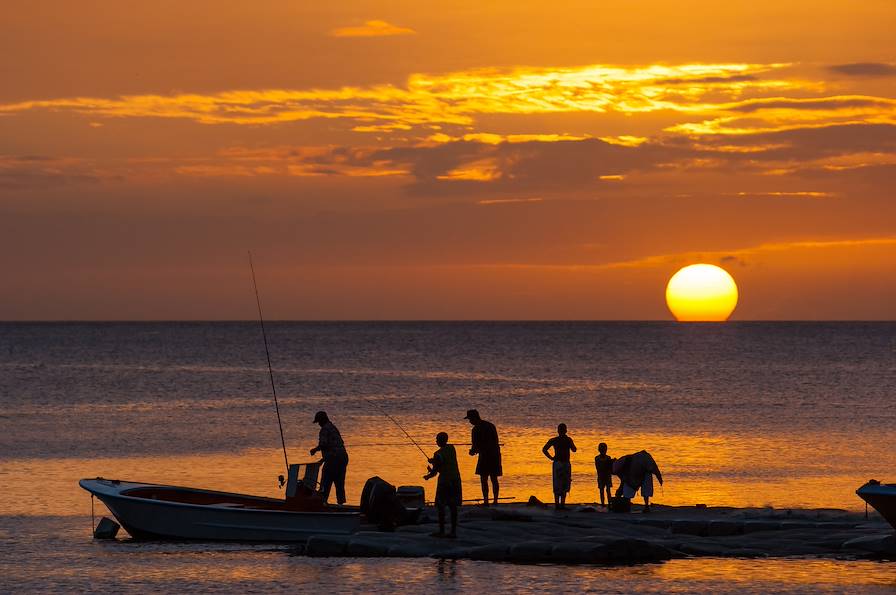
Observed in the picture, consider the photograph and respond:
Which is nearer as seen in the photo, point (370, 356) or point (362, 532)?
point (362, 532)

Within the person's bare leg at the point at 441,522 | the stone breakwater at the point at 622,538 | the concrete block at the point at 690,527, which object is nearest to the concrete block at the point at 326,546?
the stone breakwater at the point at 622,538

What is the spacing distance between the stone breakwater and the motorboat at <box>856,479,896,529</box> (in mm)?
414

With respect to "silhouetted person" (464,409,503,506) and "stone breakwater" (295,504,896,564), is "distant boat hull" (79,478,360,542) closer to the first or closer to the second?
"stone breakwater" (295,504,896,564)

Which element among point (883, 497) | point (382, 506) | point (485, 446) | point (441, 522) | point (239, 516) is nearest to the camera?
point (883, 497)

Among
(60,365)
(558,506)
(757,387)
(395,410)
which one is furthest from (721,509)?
(60,365)

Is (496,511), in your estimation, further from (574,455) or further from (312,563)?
(574,455)

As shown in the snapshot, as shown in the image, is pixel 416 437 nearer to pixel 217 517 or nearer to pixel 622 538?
pixel 217 517

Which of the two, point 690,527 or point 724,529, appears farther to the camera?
point 690,527

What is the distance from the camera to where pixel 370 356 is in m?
142

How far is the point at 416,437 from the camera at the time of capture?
1906 inches

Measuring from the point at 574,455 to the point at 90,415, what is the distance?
27.1m

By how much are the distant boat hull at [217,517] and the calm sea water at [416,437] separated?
476mm

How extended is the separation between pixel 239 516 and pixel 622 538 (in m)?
6.94

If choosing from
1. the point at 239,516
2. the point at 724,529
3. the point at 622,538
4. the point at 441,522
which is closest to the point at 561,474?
the point at 724,529
